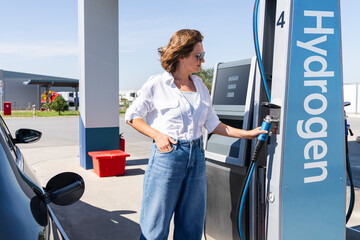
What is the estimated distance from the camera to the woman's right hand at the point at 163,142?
1929 mm

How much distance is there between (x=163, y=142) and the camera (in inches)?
76.0

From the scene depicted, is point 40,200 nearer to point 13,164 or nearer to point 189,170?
point 13,164

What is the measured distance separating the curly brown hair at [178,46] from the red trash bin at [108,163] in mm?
3869

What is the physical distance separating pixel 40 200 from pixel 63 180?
148 mm

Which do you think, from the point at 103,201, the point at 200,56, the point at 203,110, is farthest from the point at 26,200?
the point at 103,201

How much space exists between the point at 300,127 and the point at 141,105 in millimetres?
976

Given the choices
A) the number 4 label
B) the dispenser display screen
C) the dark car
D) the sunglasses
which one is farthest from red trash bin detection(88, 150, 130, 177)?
the number 4 label

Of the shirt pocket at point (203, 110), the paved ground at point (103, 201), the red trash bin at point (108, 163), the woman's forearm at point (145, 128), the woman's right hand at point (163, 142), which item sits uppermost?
the shirt pocket at point (203, 110)

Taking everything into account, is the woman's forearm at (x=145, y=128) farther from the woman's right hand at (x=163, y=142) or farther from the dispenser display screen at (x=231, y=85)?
the dispenser display screen at (x=231, y=85)

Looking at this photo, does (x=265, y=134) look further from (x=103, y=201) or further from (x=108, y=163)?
(x=108, y=163)

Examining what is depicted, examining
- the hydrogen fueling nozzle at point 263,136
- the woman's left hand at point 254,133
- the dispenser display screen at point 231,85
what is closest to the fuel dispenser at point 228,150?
the dispenser display screen at point 231,85

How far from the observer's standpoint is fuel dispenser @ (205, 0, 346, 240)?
81.4 inches

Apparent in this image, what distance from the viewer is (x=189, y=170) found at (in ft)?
6.81

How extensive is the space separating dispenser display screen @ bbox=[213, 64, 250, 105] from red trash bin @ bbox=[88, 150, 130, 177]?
3.32 meters
